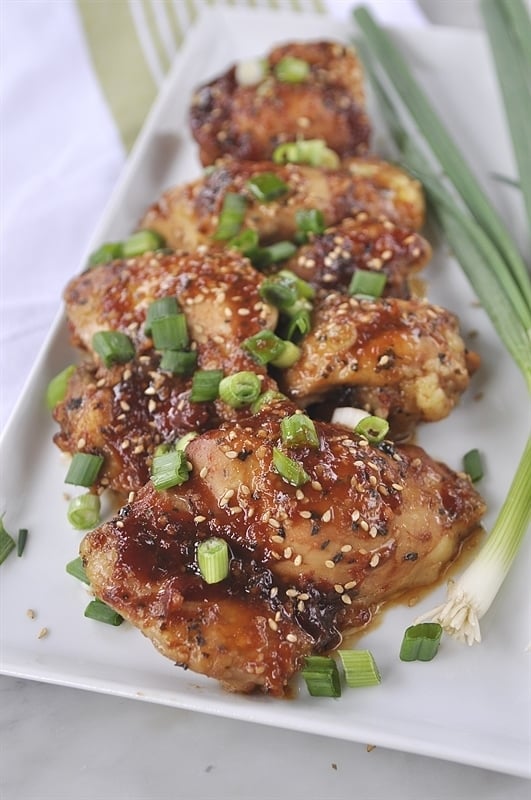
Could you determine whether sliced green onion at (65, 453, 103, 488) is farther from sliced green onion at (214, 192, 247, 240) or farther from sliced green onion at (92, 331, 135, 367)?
sliced green onion at (214, 192, 247, 240)

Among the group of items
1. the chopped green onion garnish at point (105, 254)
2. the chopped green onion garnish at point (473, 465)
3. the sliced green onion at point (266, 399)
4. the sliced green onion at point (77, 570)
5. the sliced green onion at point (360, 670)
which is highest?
the chopped green onion garnish at point (105, 254)

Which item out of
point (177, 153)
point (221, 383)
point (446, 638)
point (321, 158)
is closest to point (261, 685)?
point (446, 638)

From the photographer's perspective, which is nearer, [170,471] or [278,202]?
[170,471]

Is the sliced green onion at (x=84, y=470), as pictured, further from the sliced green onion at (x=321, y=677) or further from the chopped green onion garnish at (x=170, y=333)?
the sliced green onion at (x=321, y=677)

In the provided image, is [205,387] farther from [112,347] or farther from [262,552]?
[262,552]

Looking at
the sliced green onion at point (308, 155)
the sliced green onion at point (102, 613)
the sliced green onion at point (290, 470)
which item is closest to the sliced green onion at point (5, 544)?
the sliced green onion at point (102, 613)

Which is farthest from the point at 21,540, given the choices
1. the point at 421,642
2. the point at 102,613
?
the point at 421,642
